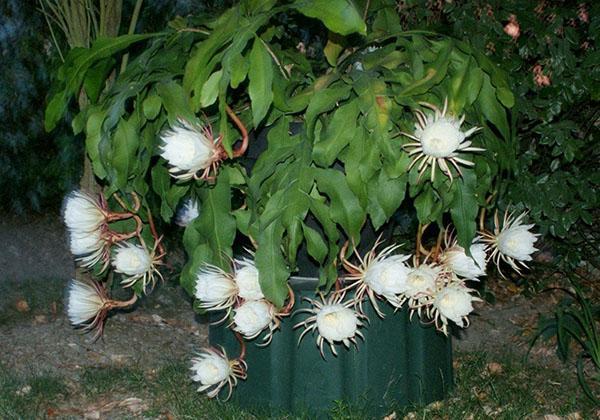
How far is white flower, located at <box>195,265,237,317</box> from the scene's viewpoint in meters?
2.43

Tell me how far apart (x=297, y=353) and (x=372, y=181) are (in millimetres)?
661

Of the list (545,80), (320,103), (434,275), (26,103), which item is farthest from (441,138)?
(26,103)

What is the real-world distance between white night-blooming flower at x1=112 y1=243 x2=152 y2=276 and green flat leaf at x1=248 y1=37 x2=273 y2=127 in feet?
2.19

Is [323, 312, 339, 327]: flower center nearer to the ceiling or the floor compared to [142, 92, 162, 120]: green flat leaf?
nearer to the floor

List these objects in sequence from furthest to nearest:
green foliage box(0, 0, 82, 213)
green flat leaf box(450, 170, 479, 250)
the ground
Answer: green foliage box(0, 0, 82, 213) → the ground → green flat leaf box(450, 170, 479, 250)

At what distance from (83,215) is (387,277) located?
36.9 inches

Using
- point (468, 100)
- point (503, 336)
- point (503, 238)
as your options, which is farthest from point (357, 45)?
point (503, 336)

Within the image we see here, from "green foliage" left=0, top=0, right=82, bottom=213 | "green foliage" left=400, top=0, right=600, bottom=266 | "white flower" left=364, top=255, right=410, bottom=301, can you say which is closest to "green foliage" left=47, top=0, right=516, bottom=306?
"white flower" left=364, top=255, right=410, bottom=301

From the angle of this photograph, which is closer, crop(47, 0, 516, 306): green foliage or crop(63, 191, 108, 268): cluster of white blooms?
crop(47, 0, 516, 306): green foliage

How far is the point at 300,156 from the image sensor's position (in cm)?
241

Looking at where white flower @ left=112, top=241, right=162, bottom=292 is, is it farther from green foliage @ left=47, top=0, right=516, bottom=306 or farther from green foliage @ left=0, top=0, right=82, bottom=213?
green foliage @ left=0, top=0, right=82, bottom=213

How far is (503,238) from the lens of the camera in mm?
2668

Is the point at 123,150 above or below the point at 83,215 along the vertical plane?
above

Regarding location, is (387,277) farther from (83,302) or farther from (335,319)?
(83,302)
